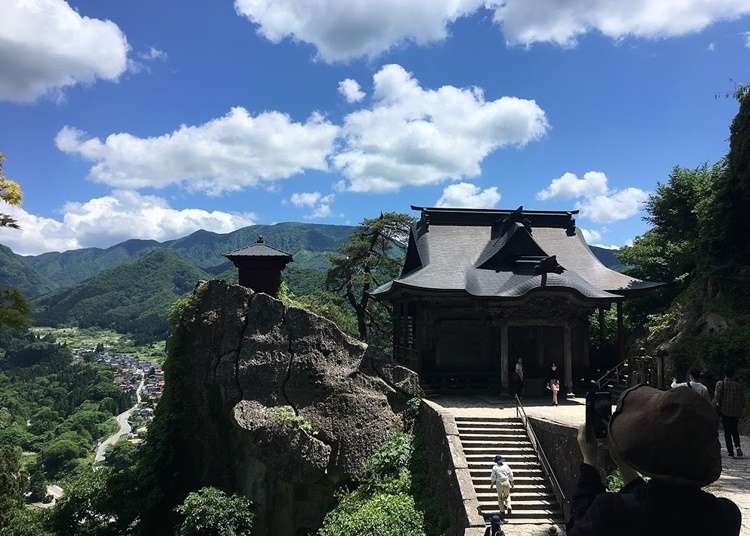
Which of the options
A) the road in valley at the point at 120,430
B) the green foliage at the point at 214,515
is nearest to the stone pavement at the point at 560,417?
the green foliage at the point at 214,515

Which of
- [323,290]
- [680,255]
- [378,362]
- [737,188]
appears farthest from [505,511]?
[323,290]

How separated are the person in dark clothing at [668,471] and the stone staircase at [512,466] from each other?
10918 mm

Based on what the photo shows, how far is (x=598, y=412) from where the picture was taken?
2.36 metres

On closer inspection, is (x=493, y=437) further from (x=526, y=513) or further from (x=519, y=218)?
(x=519, y=218)

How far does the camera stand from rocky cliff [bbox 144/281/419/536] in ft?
51.1

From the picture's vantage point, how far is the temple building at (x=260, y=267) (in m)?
20.7

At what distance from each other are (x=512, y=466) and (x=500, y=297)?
6552mm

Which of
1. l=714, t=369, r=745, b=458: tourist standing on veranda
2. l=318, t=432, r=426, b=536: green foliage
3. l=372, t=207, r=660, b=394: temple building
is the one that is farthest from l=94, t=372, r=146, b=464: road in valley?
l=714, t=369, r=745, b=458: tourist standing on veranda

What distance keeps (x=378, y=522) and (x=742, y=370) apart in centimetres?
1284

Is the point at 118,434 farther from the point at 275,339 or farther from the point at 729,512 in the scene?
the point at 729,512

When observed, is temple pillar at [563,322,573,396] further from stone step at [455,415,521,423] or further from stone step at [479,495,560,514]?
stone step at [479,495,560,514]

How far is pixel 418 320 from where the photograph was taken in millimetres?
21422

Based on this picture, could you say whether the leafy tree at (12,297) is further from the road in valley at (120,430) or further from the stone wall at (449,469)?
the road in valley at (120,430)

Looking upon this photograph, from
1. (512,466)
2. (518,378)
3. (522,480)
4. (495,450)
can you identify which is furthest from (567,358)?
(522,480)
